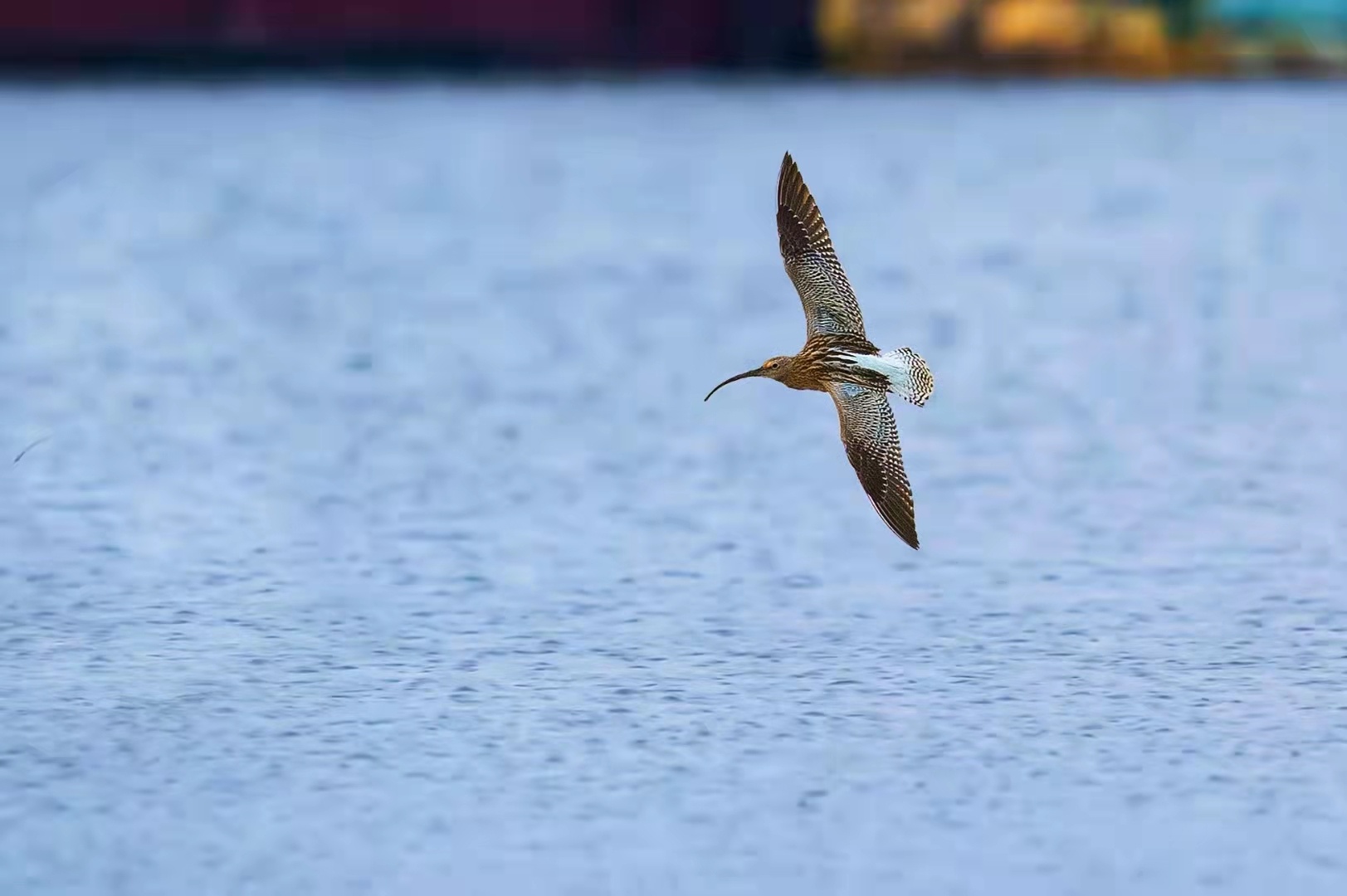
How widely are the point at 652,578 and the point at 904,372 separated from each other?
3.33 metres

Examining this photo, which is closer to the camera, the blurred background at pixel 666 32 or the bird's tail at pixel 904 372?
the bird's tail at pixel 904 372

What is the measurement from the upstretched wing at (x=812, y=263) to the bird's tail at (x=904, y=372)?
0.66 feet

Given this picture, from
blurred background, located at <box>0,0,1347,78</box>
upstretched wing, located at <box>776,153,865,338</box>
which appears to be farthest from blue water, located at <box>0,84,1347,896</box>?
blurred background, located at <box>0,0,1347,78</box>

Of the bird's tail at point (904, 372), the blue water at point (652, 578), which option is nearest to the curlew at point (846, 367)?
the bird's tail at point (904, 372)

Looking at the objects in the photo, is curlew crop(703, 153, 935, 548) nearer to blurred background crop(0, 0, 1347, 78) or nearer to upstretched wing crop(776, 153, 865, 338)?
upstretched wing crop(776, 153, 865, 338)

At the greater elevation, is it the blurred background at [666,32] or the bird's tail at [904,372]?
the bird's tail at [904,372]

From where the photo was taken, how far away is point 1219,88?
46562 millimetres

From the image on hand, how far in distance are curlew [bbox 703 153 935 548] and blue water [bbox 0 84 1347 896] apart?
776mm

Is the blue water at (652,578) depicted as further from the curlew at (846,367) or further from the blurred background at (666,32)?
the blurred background at (666,32)

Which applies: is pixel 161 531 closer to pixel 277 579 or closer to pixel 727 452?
pixel 277 579

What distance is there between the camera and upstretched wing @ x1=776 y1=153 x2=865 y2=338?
6.51 meters

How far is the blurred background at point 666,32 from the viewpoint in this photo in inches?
1612

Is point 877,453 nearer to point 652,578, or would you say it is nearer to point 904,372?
point 904,372

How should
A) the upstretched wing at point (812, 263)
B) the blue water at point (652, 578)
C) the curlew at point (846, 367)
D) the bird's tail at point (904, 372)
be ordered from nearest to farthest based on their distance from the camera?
the bird's tail at point (904, 372), the curlew at point (846, 367), the blue water at point (652, 578), the upstretched wing at point (812, 263)
